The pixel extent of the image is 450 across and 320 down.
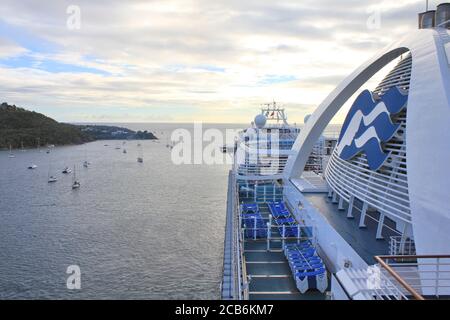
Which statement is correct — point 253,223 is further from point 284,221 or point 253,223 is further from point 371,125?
point 371,125

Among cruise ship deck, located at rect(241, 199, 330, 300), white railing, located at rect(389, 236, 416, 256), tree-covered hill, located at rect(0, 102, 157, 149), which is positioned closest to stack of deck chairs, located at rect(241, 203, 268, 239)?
cruise ship deck, located at rect(241, 199, 330, 300)

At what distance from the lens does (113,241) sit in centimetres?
2022

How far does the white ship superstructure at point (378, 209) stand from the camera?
6613 millimetres

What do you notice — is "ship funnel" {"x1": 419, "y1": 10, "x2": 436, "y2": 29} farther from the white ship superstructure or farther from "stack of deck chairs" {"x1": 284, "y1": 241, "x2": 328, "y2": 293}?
"stack of deck chairs" {"x1": 284, "y1": 241, "x2": 328, "y2": 293}

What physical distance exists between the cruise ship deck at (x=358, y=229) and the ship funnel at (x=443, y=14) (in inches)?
227

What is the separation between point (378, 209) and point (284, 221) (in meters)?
4.46

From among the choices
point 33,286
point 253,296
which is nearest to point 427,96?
point 253,296

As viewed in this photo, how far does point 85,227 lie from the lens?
75.6ft

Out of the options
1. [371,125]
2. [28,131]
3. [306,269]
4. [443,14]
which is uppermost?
[443,14]

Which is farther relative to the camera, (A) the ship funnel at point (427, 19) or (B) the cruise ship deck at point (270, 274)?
(A) the ship funnel at point (427, 19)
